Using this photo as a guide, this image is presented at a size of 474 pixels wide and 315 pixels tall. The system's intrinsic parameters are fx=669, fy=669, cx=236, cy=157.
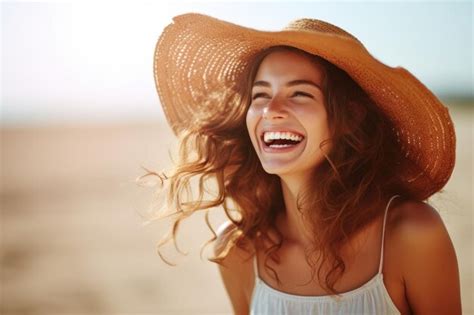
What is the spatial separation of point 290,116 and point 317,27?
39cm

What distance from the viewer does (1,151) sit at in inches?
771

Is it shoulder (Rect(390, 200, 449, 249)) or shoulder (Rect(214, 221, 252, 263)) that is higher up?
shoulder (Rect(214, 221, 252, 263))

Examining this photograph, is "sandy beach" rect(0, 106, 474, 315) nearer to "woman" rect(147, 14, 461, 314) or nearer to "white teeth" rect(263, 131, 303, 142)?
"woman" rect(147, 14, 461, 314)

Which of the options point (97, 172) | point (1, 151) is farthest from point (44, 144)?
point (97, 172)

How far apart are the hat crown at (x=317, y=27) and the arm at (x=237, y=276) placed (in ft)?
3.48

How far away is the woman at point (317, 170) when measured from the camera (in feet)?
8.82

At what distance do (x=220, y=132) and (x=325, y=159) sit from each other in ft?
1.89

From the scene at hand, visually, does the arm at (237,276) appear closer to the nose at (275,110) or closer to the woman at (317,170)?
the woman at (317,170)

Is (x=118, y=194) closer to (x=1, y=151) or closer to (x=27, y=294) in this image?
(x=27, y=294)

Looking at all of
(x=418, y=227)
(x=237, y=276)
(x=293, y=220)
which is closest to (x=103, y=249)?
(x=237, y=276)

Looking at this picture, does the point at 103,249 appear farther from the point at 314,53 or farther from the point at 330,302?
the point at 314,53

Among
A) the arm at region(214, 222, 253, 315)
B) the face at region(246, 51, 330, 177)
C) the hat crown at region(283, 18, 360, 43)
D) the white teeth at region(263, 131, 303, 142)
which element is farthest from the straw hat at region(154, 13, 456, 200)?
the arm at region(214, 222, 253, 315)

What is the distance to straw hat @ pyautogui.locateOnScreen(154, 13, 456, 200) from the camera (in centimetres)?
265

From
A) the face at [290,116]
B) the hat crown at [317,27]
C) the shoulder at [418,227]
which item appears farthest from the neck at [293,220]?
the hat crown at [317,27]
